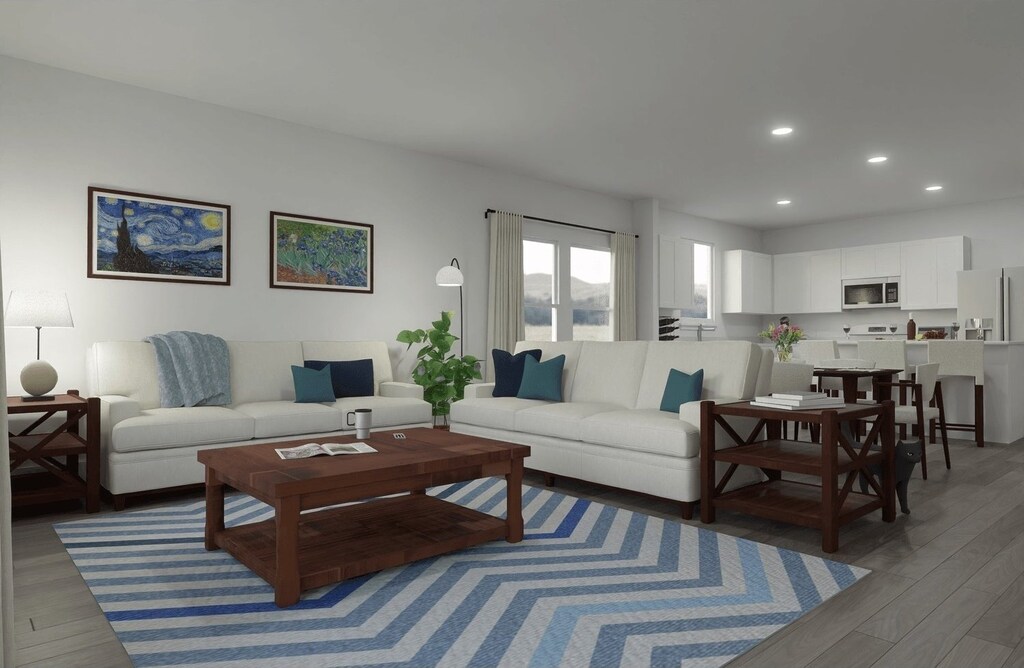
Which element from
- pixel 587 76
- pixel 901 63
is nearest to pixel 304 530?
pixel 587 76

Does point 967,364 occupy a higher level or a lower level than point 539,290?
lower

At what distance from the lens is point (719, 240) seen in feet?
32.4

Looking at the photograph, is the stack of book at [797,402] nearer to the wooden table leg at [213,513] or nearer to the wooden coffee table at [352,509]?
the wooden coffee table at [352,509]

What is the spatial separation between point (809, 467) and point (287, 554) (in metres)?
2.29

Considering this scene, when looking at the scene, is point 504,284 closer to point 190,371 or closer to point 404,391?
point 404,391

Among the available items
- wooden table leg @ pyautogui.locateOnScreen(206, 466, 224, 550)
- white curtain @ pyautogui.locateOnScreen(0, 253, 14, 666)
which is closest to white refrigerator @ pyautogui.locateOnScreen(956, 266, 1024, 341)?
wooden table leg @ pyautogui.locateOnScreen(206, 466, 224, 550)

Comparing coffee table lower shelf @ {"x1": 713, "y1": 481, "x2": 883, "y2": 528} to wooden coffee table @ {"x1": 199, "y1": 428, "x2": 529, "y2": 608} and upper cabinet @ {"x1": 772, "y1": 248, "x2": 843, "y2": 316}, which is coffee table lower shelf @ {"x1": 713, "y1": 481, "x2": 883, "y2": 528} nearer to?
wooden coffee table @ {"x1": 199, "y1": 428, "x2": 529, "y2": 608}

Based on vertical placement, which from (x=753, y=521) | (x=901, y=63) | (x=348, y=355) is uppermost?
(x=901, y=63)

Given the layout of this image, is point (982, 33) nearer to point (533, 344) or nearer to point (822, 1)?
point (822, 1)

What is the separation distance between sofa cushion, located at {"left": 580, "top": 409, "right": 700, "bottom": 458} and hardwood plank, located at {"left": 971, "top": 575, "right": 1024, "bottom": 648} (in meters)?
1.44

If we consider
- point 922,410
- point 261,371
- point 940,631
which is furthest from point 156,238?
point 922,410

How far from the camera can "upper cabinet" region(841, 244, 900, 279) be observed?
9016mm

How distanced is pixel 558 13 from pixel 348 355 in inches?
121

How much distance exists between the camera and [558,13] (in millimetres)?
3670
